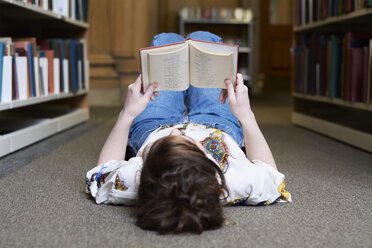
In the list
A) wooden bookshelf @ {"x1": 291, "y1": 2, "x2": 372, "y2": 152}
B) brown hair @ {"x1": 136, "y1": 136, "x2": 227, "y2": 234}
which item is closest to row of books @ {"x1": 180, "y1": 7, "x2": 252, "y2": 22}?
wooden bookshelf @ {"x1": 291, "y1": 2, "x2": 372, "y2": 152}

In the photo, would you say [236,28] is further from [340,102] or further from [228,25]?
[340,102]

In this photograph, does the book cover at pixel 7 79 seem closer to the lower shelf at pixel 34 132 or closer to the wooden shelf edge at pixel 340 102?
the lower shelf at pixel 34 132

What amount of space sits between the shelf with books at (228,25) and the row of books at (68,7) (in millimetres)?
2175

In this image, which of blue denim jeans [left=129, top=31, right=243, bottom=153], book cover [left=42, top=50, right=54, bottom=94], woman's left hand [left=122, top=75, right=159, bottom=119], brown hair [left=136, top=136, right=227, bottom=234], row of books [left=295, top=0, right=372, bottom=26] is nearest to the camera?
brown hair [left=136, top=136, right=227, bottom=234]

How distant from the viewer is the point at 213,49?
996 mm

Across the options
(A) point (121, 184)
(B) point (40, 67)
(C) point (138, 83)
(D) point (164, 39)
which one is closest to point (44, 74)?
(B) point (40, 67)

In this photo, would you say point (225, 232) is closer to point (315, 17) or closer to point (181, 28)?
point (315, 17)

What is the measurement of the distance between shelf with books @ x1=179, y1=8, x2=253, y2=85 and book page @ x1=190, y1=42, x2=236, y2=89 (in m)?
3.69

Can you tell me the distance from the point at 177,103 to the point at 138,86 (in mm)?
412

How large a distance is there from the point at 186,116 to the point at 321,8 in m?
1.27

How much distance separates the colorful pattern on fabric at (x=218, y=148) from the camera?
95 centimetres

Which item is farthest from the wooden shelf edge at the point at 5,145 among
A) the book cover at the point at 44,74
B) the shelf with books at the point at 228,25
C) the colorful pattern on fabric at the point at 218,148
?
the shelf with books at the point at 228,25

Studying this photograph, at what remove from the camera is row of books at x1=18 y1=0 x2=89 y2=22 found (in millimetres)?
1912

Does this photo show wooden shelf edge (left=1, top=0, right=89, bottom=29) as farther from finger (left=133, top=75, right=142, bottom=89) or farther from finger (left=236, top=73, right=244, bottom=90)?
finger (left=236, top=73, right=244, bottom=90)
